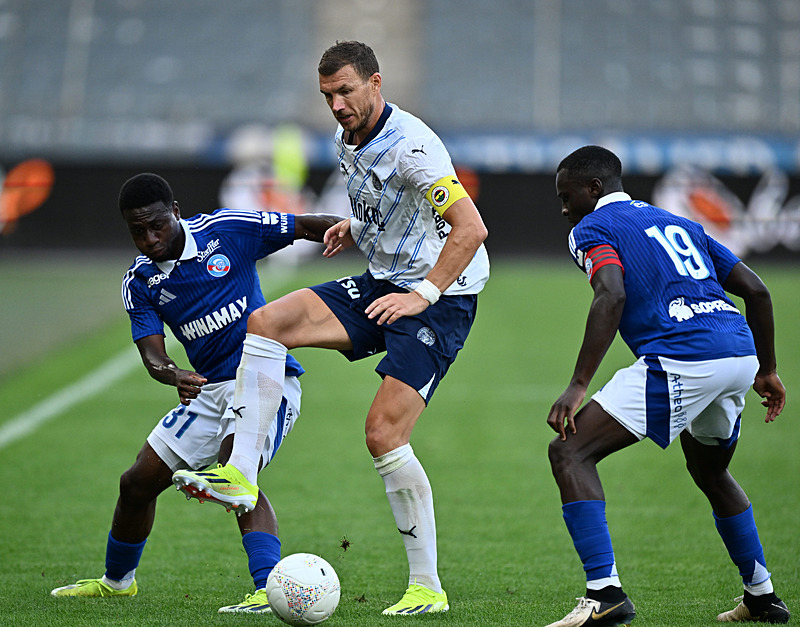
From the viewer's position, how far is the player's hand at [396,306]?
4.10 m

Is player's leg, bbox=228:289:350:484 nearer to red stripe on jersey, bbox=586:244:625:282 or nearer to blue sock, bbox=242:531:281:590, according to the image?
blue sock, bbox=242:531:281:590

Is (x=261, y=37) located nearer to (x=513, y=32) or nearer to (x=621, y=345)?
(x=513, y=32)

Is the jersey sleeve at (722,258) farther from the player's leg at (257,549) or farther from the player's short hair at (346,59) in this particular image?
the player's leg at (257,549)

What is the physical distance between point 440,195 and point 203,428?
1.41 meters

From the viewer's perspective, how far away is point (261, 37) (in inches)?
1033

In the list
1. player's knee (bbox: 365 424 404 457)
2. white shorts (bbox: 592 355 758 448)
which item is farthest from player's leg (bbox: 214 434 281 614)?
white shorts (bbox: 592 355 758 448)

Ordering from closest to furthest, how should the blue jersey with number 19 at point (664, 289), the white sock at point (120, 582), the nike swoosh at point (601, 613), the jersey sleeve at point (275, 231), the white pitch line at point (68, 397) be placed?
the nike swoosh at point (601, 613) < the blue jersey with number 19 at point (664, 289) < the white sock at point (120, 582) < the jersey sleeve at point (275, 231) < the white pitch line at point (68, 397)

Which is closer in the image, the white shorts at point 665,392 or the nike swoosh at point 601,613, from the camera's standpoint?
the nike swoosh at point 601,613

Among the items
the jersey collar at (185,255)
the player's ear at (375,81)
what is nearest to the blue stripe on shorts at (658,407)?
the player's ear at (375,81)

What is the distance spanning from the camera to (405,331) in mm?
4402

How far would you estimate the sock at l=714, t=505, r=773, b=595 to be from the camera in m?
4.17

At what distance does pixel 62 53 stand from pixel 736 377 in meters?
24.6

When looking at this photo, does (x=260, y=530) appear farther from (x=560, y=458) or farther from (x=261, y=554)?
(x=560, y=458)

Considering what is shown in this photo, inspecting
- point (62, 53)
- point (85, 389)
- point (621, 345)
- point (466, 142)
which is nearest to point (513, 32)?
point (466, 142)
